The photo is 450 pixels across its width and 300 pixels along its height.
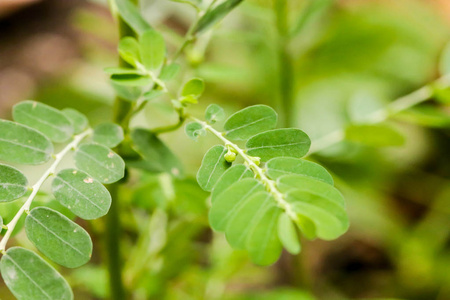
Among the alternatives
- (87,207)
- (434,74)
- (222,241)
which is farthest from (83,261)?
(434,74)

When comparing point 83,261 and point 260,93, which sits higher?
point 260,93

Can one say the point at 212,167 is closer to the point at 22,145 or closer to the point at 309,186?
the point at 309,186

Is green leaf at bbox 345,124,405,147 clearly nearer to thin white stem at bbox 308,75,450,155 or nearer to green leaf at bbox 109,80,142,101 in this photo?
thin white stem at bbox 308,75,450,155

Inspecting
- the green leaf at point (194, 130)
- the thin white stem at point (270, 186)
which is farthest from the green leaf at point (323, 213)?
the green leaf at point (194, 130)

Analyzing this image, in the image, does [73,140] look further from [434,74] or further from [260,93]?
[434,74]

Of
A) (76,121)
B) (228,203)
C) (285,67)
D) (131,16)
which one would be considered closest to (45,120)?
(76,121)
